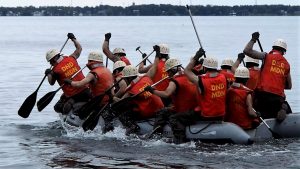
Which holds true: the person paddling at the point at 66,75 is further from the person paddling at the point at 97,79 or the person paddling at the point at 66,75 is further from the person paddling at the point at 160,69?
the person paddling at the point at 160,69

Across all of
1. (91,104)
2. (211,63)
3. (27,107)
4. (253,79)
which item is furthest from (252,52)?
(27,107)

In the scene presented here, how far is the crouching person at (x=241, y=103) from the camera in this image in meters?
17.1

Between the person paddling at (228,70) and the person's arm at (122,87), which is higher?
the person paddling at (228,70)

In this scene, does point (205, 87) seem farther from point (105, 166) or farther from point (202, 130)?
point (105, 166)

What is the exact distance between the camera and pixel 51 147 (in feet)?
60.7

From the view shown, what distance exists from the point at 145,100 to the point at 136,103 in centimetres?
23

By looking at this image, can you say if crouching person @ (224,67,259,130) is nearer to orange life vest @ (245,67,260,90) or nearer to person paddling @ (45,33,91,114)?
orange life vest @ (245,67,260,90)

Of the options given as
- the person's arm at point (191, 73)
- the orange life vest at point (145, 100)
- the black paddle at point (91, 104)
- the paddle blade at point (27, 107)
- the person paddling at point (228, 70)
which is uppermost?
the person's arm at point (191, 73)

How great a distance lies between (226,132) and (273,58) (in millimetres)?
2391

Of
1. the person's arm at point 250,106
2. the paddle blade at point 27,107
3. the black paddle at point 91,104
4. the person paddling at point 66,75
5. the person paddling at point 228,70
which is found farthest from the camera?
the paddle blade at point 27,107

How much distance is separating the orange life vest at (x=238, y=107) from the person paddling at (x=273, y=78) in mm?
1029

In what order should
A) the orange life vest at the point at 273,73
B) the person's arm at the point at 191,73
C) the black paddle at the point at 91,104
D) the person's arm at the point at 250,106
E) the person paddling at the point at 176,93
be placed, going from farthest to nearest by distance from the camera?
the black paddle at the point at 91,104 < the orange life vest at the point at 273,73 < the person paddling at the point at 176,93 < the person's arm at the point at 250,106 < the person's arm at the point at 191,73

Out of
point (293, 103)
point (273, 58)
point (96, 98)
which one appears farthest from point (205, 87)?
point (293, 103)

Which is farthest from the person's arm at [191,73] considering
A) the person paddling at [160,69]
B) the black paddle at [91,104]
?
the black paddle at [91,104]
